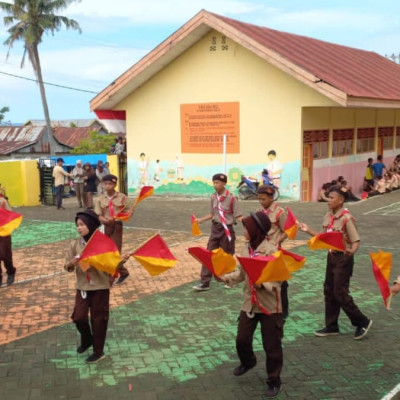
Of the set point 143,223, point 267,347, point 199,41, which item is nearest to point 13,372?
point 267,347

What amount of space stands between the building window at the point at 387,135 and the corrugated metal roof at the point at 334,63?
2.20m

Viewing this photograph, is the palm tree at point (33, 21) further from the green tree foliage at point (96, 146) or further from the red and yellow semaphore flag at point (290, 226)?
the red and yellow semaphore flag at point (290, 226)

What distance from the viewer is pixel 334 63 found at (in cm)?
2198

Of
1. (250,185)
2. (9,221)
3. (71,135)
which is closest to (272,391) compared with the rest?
(9,221)

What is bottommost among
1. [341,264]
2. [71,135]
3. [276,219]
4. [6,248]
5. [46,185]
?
[46,185]

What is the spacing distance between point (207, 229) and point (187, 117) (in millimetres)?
7717

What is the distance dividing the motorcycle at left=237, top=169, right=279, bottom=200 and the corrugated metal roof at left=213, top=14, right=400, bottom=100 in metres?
3.86

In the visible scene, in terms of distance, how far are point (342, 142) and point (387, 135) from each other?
550 cm

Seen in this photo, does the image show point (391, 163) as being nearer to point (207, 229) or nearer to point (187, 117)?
point (187, 117)

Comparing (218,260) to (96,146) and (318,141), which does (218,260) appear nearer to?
(318,141)

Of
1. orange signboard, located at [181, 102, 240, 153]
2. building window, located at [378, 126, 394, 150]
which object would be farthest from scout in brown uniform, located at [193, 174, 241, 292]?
building window, located at [378, 126, 394, 150]

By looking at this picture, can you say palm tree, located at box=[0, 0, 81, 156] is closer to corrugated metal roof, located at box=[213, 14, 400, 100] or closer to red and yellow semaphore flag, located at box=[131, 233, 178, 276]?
corrugated metal roof, located at box=[213, 14, 400, 100]

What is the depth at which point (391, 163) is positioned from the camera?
26281 mm

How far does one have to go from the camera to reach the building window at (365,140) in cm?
2346
